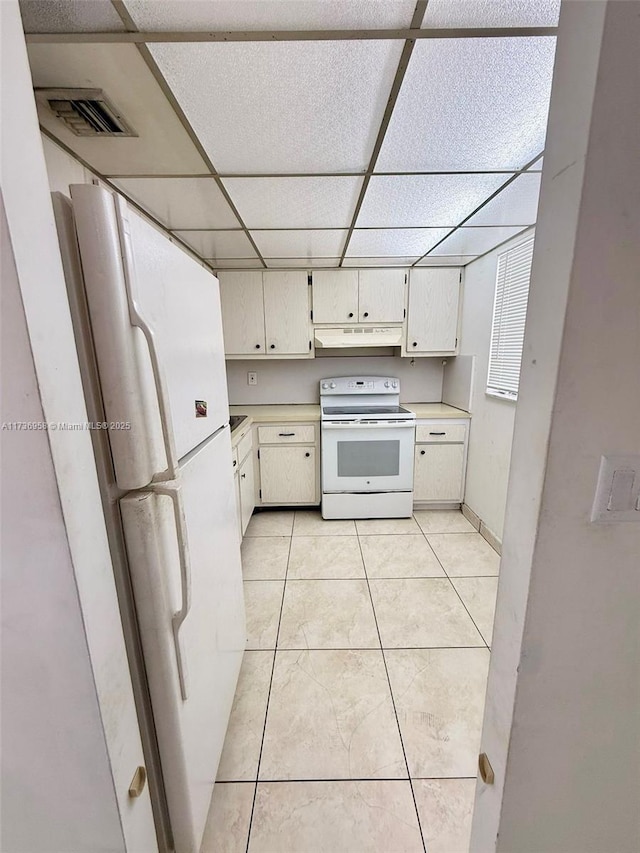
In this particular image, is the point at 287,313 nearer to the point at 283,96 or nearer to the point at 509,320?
the point at 509,320

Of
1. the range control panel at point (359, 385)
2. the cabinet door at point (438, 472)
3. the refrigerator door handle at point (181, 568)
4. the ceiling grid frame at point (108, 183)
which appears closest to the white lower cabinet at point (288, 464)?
the range control panel at point (359, 385)

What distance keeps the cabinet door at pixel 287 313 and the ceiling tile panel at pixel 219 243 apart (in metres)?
0.42

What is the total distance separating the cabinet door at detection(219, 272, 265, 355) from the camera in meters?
2.98

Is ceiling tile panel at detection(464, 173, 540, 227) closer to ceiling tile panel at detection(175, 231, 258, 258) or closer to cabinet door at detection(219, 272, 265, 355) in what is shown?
ceiling tile panel at detection(175, 231, 258, 258)

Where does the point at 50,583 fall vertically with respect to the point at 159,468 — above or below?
below

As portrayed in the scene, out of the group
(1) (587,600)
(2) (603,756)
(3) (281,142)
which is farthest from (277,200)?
(2) (603,756)

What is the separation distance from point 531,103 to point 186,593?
68.8 inches

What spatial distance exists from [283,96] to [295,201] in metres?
0.67

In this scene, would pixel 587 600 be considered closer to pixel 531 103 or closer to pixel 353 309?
pixel 531 103

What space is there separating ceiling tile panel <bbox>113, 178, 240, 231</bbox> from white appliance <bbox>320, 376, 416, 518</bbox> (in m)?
1.61

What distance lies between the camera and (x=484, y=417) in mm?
2691

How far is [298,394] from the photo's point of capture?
3537 mm

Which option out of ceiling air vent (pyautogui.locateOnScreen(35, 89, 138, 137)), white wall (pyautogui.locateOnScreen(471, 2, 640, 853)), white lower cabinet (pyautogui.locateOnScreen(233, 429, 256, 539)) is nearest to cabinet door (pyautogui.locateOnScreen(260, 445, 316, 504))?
white lower cabinet (pyautogui.locateOnScreen(233, 429, 256, 539))

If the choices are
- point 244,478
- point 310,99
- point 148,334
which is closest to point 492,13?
point 310,99
